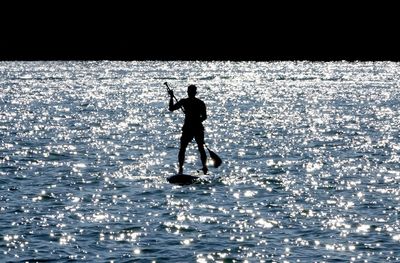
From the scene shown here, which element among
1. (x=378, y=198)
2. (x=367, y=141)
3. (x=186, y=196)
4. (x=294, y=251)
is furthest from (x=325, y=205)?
(x=367, y=141)

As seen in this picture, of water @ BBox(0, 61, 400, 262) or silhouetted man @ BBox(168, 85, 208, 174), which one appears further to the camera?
silhouetted man @ BBox(168, 85, 208, 174)

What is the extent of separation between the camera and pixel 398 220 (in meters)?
22.3

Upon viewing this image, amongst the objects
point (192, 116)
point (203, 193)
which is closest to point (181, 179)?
point (203, 193)

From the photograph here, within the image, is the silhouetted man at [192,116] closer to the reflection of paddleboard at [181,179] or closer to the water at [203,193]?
the reflection of paddleboard at [181,179]

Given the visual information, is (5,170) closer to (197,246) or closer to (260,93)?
(197,246)

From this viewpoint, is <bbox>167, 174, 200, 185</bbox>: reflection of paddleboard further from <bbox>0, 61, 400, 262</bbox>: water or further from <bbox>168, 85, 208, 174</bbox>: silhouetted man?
<bbox>168, 85, 208, 174</bbox>: silhouetted man

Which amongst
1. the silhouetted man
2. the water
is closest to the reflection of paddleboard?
the water

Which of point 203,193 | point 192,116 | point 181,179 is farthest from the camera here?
point 192,116

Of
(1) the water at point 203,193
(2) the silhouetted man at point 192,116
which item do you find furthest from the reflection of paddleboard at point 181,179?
(2) the silhouetted man at point 192,116

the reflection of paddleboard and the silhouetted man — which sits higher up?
the silhouetted man

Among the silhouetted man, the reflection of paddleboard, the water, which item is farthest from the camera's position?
the silhouetted man

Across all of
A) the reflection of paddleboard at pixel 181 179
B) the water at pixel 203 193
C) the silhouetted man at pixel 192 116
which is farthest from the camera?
the silhouetted man at pixel 192 116

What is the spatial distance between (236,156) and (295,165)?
371 centimetres

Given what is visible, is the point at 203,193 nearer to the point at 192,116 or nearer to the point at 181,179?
the point at 181,179
